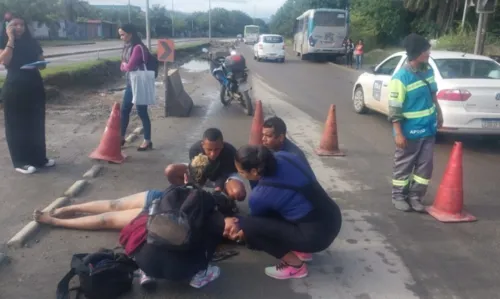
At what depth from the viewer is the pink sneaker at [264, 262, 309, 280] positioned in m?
4.00

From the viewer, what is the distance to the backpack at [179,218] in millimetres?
3457

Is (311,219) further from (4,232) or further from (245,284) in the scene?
(4,232)

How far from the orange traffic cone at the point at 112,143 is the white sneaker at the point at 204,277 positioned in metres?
3.51

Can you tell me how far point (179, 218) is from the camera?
137 inches

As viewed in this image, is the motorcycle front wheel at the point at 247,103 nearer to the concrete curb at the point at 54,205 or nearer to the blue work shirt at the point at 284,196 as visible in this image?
the concrete curb at the point at 54,205

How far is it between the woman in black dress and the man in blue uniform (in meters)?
4.20

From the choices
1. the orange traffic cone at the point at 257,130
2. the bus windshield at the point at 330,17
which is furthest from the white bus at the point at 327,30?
the orange traffic cone at the point at 257,130

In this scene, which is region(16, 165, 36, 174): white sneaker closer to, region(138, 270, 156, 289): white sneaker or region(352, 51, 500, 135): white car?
region(138, 270, 156, 289): white sneaker

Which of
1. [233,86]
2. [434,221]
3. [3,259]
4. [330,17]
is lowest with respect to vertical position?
[434,221]

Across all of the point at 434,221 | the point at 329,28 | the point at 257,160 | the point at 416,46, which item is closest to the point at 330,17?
the point at 329,28

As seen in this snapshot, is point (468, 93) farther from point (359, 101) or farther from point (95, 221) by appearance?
point (95, 221)

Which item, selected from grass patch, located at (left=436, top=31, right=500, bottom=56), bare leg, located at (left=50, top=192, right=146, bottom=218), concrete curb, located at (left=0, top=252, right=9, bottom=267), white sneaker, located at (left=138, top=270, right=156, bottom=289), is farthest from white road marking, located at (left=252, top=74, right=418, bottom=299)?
grass patch, located at (left=436, top=31, right=500, bottom=56)

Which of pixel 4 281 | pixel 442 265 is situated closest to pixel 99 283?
pixel 4 281

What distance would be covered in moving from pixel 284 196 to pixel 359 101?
857 centimetres
